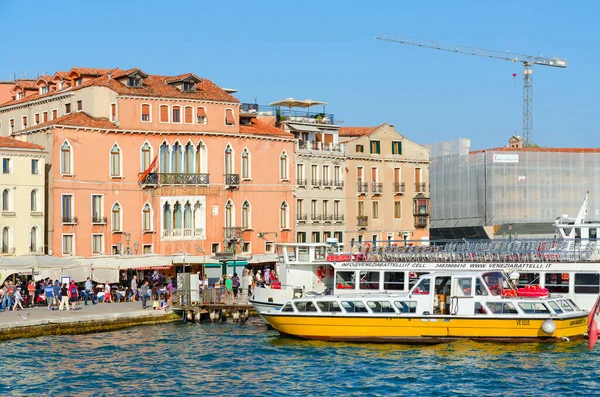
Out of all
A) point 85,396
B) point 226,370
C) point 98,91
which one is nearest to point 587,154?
point 98,91

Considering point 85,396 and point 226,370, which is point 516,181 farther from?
point 85,396

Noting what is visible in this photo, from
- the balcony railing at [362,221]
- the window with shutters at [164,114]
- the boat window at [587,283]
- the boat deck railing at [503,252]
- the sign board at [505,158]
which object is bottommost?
the boat window at [587,283]

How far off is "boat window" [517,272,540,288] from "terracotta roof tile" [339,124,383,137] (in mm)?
27210

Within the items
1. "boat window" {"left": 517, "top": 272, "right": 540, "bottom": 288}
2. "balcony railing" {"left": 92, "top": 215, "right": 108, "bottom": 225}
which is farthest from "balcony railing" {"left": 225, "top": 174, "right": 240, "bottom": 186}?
"boat window" {"left": 517, "top": 272, "right": 540, "bottom": 288}

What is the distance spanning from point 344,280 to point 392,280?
1942 millimetres

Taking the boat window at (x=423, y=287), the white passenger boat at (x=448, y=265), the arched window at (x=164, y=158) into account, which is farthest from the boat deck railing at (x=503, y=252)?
the arched window at (x=164, y=158)

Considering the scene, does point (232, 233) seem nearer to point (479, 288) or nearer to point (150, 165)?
point (150, 165)

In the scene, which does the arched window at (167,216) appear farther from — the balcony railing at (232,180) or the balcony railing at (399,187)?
the balcony railing at (399,187)

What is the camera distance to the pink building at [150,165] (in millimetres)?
51469

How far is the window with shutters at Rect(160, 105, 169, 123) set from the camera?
54688 mm

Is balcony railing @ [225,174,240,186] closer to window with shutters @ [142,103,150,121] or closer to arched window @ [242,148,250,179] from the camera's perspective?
arched window @ [242,148,250,179]

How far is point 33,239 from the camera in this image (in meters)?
49.8

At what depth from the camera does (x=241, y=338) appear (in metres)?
39.8

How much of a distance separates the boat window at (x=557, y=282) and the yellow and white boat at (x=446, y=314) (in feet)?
7.54
